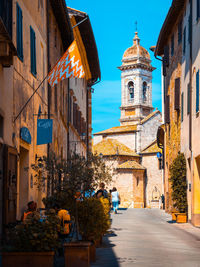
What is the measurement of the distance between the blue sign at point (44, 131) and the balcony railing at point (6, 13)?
130 inches

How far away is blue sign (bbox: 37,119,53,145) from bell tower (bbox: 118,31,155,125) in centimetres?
7964

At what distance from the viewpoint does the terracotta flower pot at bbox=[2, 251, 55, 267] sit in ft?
25.4

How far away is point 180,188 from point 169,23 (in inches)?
369

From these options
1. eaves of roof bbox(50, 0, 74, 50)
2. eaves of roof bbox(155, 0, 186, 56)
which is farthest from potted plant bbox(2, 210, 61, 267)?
eaves of roof bbox(155, 0, 186, 56)

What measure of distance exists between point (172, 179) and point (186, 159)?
44.9 inches

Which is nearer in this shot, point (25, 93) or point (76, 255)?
point (76, 255)

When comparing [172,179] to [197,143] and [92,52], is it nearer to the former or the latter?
[197,143]

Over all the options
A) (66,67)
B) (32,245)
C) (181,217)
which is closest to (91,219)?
(32,245)

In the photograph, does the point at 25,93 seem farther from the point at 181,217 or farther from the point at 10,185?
the point at 181,217

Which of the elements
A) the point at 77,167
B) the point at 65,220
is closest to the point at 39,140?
the point at 77,167

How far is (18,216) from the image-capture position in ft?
44.6

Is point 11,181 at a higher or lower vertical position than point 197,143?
lower

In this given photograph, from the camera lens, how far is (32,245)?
7.85m

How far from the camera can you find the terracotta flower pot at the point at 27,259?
25.4ft
